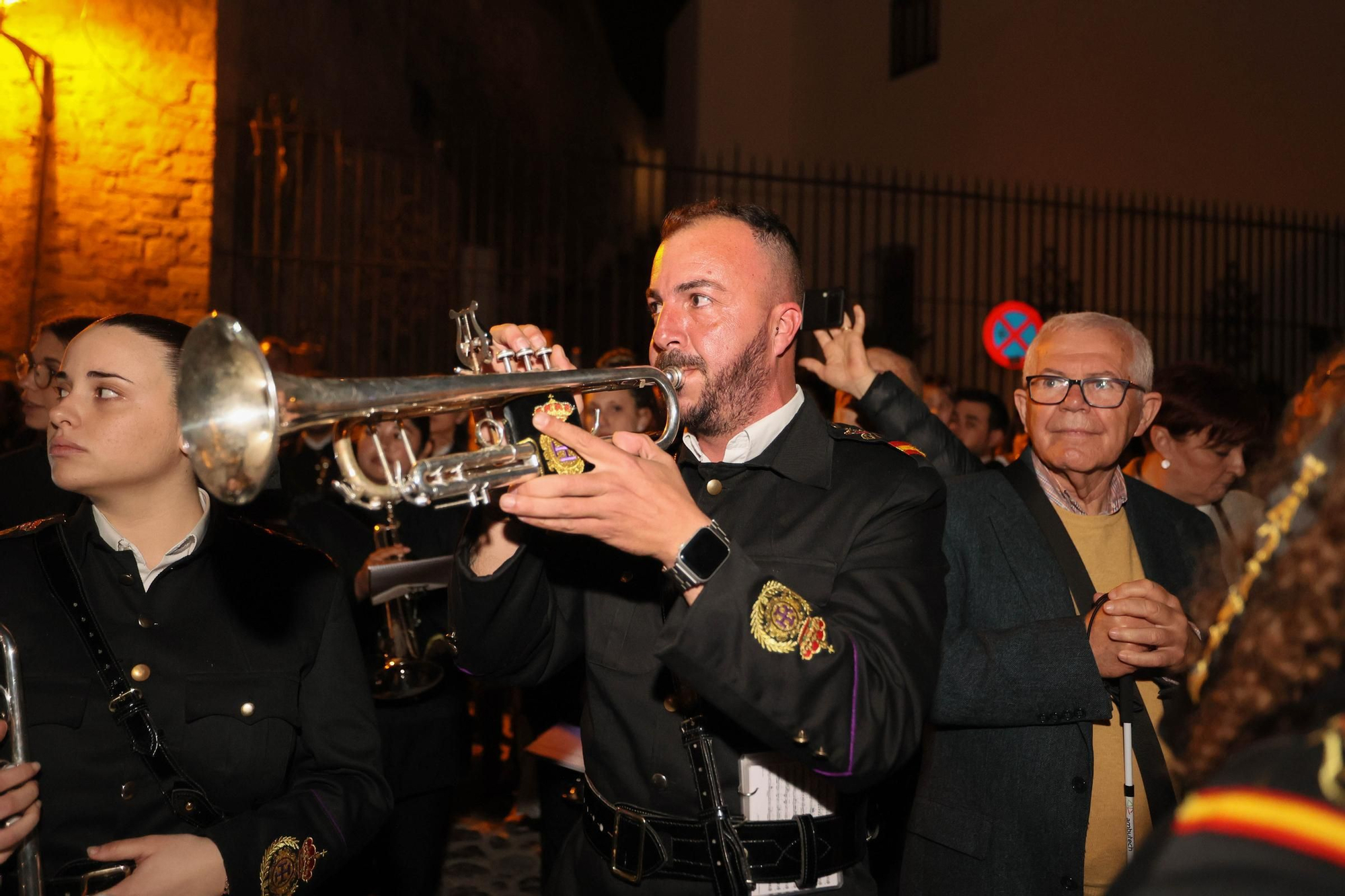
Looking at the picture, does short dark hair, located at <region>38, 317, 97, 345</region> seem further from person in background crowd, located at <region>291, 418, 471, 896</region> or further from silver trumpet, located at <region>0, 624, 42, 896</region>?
silver trumpet, located at <region>0, 624, 42, 896</region>

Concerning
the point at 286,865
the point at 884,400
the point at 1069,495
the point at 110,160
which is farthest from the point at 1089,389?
the point at 110,160

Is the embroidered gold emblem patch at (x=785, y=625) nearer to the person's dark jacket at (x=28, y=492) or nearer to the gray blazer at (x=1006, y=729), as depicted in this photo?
the gray blazer at (x=1006, y=729)

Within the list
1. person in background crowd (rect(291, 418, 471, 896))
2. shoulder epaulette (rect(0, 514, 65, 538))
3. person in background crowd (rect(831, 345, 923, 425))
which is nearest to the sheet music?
shoulder epaulette (rect(0, 514, 65, 538))

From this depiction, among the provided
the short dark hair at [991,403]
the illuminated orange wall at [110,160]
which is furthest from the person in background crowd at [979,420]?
the illuminated orange wall at [110,160]

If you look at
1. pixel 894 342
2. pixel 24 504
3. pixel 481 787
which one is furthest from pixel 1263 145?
pixel 24 504

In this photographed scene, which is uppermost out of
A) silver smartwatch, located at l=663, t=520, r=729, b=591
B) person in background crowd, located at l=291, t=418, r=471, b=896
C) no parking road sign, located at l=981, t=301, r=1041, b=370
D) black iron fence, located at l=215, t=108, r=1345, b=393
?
black iron fence, located at l=215, t=108, r=1345, b=393

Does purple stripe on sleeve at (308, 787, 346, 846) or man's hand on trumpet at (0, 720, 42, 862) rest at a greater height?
man's hand on trumpet at (0, 720, 42, 862)

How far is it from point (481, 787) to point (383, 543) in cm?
251

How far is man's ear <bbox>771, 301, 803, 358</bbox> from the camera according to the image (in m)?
2.55

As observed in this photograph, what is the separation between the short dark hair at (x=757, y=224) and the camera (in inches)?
99.5

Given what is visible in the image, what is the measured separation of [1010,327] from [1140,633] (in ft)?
32.1

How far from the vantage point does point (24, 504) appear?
3682 mm

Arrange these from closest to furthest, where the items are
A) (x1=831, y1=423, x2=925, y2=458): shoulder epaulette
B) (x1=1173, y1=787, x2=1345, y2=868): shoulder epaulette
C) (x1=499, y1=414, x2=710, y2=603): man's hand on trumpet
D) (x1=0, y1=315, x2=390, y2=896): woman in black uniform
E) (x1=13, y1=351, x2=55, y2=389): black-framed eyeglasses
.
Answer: (x1=1173, y1=787, x2=1345, y2=868): shoulder epaulette, (x1=499, y1=414, x2=710, y2=603): man's hand on trumpet, (x1=0, y1=315, x2=390, y2=896): woman in black uniform, (x1=831, y1=423, x2=925, y2=458): shoulder epaulette, (x1=13, y1=351, x2=55, y2=389): black-framed eyeglasses

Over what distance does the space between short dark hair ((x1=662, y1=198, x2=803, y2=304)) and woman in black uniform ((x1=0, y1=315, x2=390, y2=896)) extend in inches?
48.4
